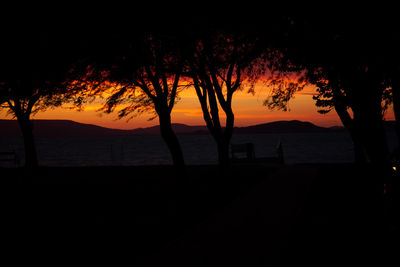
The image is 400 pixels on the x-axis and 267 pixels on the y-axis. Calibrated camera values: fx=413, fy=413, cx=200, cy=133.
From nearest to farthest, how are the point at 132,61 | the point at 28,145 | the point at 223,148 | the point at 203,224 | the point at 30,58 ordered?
1. the point at 203,224
2. the point at 30,58
3. the point at 132,61
4. the point at 223,148
5. the point at 28,145

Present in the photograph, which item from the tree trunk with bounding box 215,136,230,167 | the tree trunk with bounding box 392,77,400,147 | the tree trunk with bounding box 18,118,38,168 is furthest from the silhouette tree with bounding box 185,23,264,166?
the tree trunk with bounding box 18,118,38,168

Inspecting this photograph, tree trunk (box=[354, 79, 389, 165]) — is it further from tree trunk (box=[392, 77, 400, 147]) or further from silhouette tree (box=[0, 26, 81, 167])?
silhouette tree (box=[0, 26, 81, 167])

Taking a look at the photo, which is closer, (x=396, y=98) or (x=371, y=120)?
(x=371, y=120)

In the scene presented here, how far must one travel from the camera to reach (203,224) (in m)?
7.58

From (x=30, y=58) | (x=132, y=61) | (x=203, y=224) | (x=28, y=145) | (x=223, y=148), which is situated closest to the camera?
(x=203, y=224)

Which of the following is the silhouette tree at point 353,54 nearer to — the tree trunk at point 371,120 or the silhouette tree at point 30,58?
the tree trunk at point 371,120

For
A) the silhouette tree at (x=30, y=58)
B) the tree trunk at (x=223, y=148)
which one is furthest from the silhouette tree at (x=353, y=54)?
the tree trunk at (x=223, y=148)

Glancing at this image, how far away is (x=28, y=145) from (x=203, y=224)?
1930cm

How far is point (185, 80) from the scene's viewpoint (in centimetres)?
1948

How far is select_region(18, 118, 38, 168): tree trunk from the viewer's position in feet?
76.0

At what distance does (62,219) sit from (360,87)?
23.0 feet

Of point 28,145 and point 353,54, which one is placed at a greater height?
point 353,54

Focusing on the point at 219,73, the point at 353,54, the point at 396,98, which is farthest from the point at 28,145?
the point at 353,54

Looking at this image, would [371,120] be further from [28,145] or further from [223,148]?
[28,145]
